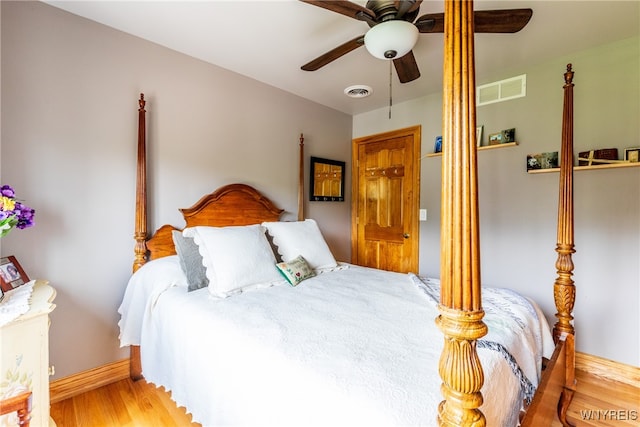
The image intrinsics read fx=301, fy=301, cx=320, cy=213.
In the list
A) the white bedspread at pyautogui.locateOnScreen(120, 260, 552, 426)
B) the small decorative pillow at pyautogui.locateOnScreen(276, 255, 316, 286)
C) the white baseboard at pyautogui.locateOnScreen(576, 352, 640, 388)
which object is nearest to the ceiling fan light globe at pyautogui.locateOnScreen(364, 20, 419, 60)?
the white bedspread at pyautogui.locateOnScreen(120, 260, 552, 426)

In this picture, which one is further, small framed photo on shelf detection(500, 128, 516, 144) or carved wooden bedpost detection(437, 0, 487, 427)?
small framed photo on shelf detection(500, 128, 516, 144)

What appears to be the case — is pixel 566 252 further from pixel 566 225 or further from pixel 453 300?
pixel 453 300

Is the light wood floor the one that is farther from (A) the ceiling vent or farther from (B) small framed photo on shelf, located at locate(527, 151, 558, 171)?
(A) the ceiling vent

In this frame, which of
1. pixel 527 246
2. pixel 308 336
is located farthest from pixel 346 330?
pixel 527 246

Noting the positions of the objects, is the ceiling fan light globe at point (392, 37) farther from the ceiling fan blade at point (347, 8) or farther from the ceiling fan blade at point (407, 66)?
the ceiling fan blade at point (407, 66)

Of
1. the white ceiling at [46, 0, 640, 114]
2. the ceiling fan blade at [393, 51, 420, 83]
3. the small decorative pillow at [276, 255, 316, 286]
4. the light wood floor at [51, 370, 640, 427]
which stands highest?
the white ceiling at [46, 0, 640, 114]

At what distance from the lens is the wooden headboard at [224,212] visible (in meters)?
2.21

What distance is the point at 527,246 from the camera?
8.45 ft

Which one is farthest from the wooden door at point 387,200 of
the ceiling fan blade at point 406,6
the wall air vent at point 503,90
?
the ceiling fan blade at point 406,6

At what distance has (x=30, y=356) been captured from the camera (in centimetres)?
125

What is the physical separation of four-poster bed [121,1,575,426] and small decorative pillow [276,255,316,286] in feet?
0.20

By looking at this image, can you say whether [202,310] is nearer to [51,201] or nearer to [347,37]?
[51,201]

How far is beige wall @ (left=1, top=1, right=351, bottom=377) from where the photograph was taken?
5.66ft

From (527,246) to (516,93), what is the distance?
1.33 m
